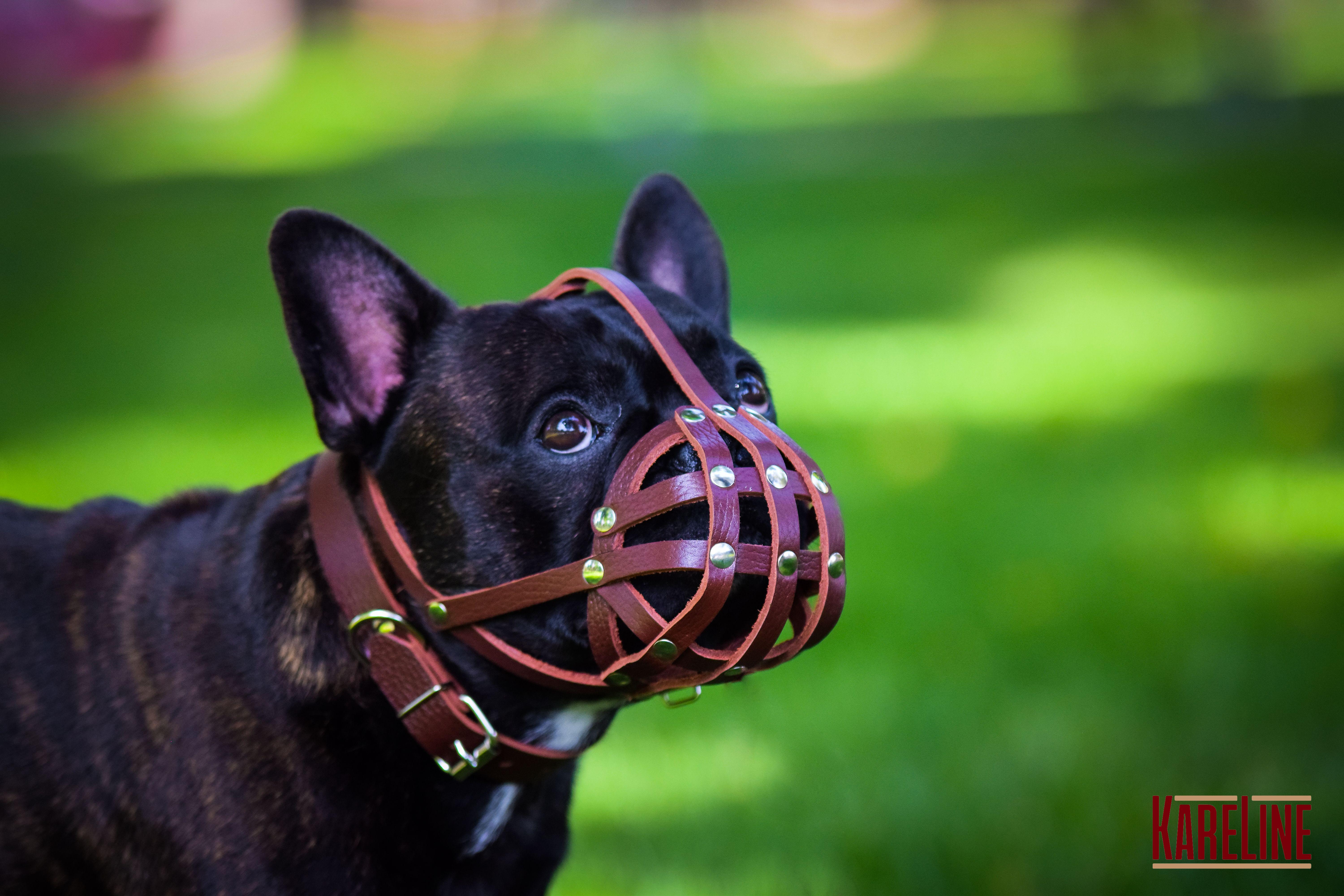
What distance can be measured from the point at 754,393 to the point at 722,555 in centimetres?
61

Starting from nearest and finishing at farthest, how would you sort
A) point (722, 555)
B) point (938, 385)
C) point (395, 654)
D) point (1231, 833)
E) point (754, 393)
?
point (722, 555) < point (395, 654) < point (754, 393) < point (1231, 833) < point (938, 385)

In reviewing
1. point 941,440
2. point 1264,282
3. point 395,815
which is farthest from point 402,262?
point 1264,282

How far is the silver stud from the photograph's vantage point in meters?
1.78

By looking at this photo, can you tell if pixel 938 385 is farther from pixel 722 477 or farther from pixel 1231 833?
pixel 722 477

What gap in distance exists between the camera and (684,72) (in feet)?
78.3

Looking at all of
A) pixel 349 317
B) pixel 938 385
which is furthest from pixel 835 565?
pixel 938 385

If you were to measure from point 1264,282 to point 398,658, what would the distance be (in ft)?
27.1

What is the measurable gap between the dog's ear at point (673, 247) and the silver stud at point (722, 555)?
38.5 inches

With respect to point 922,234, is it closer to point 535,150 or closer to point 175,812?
point 535,150

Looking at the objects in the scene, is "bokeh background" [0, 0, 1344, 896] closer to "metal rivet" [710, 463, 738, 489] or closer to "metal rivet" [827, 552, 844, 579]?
"metal rivet" [827, 552, 844, 579]

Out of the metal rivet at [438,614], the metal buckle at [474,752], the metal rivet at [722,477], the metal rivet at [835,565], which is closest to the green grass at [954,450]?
the metal buckle at [474,752]

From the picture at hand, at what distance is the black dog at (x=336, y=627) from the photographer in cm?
201

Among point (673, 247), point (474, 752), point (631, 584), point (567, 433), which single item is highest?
point (673, 247)

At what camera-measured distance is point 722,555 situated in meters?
1.78
